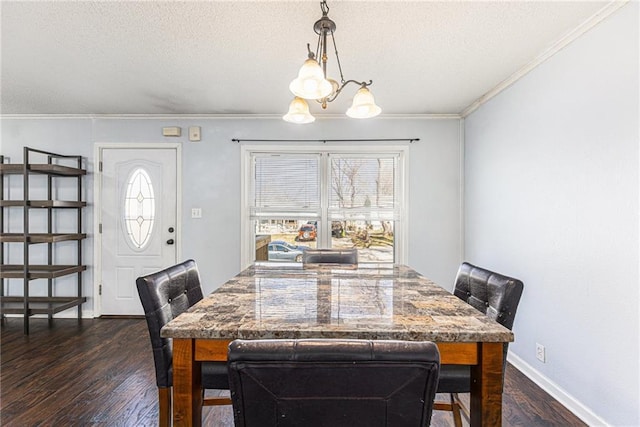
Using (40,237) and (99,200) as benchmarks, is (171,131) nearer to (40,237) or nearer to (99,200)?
(99,200)

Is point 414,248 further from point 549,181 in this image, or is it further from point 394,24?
point 394,24

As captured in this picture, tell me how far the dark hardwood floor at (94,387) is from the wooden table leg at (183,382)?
3.30 feet

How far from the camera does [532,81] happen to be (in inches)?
94.8

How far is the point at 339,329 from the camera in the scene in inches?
39.3

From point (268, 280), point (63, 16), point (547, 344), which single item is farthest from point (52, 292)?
point (547, 344)

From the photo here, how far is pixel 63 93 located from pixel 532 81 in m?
4.01

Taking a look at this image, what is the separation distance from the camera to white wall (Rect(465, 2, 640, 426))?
163 centimetres

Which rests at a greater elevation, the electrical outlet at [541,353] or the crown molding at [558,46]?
the crown molding at [558,46]

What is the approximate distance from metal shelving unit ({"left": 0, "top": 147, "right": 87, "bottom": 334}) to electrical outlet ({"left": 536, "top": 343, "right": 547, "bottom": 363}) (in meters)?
4.30

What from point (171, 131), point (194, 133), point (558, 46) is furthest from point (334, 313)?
point (171, 131)

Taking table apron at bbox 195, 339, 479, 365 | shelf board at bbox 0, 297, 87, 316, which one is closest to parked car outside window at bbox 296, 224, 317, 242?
shelf board at bbox 0, 297, 87, 316

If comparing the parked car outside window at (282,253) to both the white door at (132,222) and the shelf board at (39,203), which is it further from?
the shelf board at (39,203)

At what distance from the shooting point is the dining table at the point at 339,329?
3.25 ft

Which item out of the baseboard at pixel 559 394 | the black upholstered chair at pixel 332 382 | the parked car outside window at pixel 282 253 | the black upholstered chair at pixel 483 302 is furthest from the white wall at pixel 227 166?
the black upholstered chair at pixel 332 382
